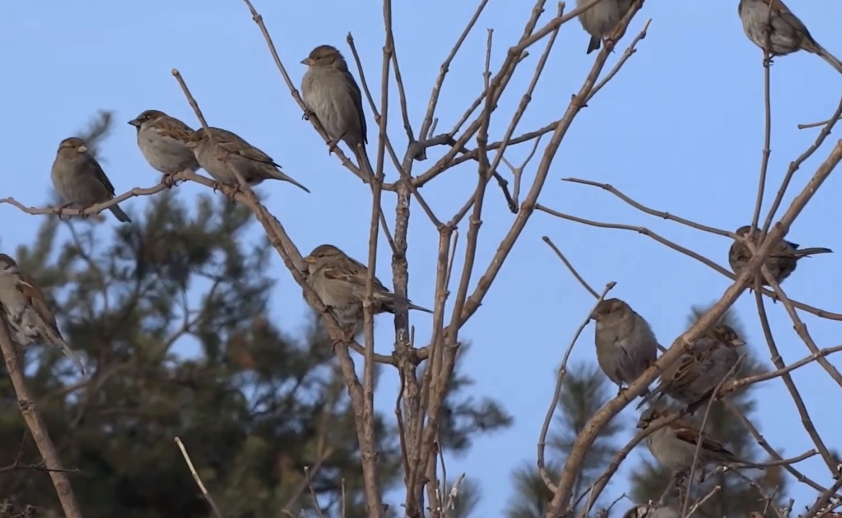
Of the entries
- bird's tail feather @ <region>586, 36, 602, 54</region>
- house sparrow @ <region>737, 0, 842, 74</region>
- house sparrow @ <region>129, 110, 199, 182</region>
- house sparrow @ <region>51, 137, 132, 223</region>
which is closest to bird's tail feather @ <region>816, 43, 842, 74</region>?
house sparrow @ <region>737, 0, 842, 74</region>

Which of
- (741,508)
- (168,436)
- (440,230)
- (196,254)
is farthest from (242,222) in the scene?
A: (440,230)

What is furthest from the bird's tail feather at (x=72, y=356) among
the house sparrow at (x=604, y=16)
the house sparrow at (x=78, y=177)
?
the house sparrow at (x=78, y=177)

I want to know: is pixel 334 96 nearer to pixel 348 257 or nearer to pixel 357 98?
pixel 357 98

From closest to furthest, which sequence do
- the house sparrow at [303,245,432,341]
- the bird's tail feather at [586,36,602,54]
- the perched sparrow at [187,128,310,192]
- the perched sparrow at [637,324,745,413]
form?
1. the perched sparrow at [637,324,745,413]
2. the house sparrow at [303,245,432,341]
3. the bird's tail feather at [586,36,602,54]
4. the perched sparrow at [187,128,310,192]

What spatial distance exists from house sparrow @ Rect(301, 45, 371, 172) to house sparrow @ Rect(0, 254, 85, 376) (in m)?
1.47

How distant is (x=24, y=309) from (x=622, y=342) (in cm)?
234

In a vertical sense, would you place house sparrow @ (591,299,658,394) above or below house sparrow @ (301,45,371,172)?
below

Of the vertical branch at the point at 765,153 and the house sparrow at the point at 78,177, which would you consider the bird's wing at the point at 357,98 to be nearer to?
the house sparrow at the point at 78,177

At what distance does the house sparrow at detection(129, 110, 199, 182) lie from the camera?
707cm

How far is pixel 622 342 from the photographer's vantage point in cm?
542

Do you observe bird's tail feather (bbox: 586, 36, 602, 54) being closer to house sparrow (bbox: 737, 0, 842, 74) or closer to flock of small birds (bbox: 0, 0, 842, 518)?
flock of small birds (bbox: 0, 0, 842, 518)

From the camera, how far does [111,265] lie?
1209 cm

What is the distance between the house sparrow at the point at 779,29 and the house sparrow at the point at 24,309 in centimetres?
333

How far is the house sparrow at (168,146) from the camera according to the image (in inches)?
279
